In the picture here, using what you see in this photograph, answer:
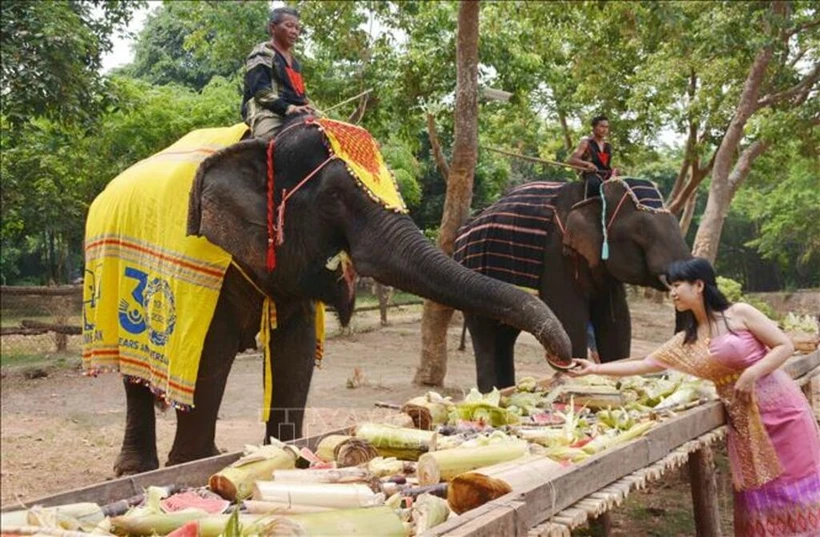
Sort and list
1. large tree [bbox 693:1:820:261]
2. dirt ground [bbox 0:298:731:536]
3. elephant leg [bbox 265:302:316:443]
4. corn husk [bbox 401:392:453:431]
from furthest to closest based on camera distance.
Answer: large tree [bbox 693:1:820:261] → dirt ground [bbox 0:298:731:536] → elephant leg [bbox 265:302:316:443] → corn husk [bbox 401:392:453:431]

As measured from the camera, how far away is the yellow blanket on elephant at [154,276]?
4770 millimetres

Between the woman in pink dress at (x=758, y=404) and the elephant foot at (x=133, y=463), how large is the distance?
2.75 m

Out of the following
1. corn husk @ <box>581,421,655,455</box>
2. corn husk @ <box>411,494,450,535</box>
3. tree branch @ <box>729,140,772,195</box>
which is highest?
tree branch @ <box>729,140,772,195</box>

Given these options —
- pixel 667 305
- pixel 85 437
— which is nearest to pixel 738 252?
pixel 667 305

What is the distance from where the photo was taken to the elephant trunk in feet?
12.3

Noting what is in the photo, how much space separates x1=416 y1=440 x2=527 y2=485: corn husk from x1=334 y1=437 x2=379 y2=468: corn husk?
0.98ft

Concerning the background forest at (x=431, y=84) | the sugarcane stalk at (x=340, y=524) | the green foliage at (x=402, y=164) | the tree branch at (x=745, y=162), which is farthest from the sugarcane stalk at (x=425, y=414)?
the green foliage at (x=402, y=164)

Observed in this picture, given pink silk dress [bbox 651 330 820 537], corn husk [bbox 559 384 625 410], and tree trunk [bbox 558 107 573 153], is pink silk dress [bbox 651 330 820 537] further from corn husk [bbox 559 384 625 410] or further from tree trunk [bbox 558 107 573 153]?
tree trunk [bbox 558 107 573 153]

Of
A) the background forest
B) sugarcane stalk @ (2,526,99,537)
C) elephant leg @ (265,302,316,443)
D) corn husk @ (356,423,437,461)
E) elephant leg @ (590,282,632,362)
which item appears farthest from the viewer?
the background forest

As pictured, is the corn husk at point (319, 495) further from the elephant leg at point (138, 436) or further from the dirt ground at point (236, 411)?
the elephant leg at point (138, 436)

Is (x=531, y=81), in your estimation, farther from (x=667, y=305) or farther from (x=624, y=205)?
(x=667, y=305)

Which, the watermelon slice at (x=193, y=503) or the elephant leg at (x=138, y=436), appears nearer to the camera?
the watermelon slice at (x=193, y=503)

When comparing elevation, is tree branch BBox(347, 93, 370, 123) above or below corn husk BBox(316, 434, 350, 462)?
above

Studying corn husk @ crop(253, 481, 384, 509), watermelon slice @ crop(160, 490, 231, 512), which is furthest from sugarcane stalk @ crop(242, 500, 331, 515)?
watermelon slice @ crop(160, 490, 231, 512)
